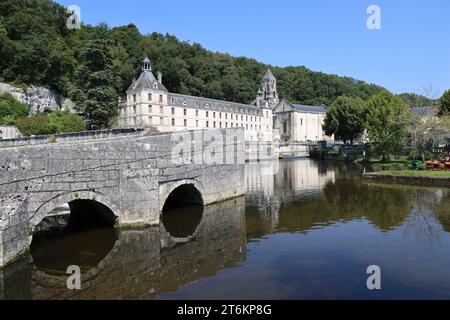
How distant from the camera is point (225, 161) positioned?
27.9 meters

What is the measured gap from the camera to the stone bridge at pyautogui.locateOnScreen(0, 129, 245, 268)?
14570 millimetres

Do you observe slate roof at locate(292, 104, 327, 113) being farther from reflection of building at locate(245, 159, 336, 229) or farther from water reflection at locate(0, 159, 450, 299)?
water reflection at locate(0, 159, 450, 299)

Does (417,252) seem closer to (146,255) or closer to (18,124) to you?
(146,255)

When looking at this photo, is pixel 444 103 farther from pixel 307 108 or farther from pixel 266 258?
pixel 307 108

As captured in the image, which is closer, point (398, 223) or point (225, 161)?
point (398, 223)

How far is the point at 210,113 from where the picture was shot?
88875mm

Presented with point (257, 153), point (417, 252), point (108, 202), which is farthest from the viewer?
point (257, 153)

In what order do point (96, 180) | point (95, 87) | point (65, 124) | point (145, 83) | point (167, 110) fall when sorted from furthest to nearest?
1. point (167, 110)
2. point (145, 83)
3. point (95, 87)
4. point (65, 124)
5. point (96, 180)

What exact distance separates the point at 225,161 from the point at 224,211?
4.48 m

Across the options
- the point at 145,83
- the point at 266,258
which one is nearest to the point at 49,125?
the point at 145,83

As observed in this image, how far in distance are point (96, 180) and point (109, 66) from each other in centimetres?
4487

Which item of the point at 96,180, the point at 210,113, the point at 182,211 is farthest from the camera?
the point at 210,113

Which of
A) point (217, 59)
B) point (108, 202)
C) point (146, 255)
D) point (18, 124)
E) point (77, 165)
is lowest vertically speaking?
point (146, 255)
